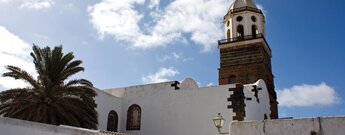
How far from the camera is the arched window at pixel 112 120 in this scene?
824 inches

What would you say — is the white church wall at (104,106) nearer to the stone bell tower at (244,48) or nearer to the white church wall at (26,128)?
the white church wall at (26,128)

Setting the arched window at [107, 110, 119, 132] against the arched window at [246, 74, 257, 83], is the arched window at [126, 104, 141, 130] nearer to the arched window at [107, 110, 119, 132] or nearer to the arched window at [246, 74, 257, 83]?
the arched window at [107, 110, 119, 132]

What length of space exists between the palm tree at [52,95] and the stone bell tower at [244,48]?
1494 centimetres

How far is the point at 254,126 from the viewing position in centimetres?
991

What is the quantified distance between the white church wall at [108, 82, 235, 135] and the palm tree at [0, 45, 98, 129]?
443cm

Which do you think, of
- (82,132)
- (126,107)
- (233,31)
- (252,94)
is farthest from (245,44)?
(82,132)

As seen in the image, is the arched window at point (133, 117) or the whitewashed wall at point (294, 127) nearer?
the whitewashed wall at point (294, 127)

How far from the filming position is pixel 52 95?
1576 cm

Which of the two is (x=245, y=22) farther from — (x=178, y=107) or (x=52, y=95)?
(x=52, y=95)

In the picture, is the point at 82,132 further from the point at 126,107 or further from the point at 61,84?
the point at 126,107

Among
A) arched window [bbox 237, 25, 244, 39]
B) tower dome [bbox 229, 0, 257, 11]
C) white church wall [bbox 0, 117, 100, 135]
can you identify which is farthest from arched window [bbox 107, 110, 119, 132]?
tower dome [bbox 229, 0, 257, 11]

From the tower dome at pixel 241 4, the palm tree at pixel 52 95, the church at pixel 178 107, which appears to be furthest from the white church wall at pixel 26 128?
the tower dome at pixel 241 4

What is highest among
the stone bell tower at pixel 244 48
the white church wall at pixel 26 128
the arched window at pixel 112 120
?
the stone bell tower at pixel 244 48

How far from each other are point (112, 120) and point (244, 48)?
13275mm
